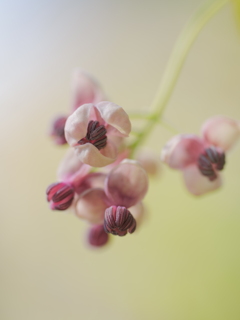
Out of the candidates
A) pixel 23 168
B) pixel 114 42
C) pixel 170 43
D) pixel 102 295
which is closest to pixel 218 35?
pixel 170 43

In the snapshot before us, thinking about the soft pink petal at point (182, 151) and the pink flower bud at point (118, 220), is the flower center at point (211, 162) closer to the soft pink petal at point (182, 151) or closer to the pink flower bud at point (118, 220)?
the soft pink petal at point (182, 151)

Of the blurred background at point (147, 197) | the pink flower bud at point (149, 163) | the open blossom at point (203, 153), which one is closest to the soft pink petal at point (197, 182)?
the open blossom at point (203, 153)

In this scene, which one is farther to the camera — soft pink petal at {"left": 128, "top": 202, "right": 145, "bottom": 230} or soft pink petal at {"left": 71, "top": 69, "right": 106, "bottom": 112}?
soft pink petal at {"left": 71, "top": 69, "right": 106, "bottom": 112}

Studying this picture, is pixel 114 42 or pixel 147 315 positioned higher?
pixel 114 42

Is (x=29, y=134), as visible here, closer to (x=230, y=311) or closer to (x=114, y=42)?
(x=114, y=42)

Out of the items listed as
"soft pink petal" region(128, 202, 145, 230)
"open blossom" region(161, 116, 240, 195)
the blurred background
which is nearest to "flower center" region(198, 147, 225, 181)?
"open blossom" region(161, 116, 240, 195)

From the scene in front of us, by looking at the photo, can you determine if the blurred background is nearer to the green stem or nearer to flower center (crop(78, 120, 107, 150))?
the green stem
